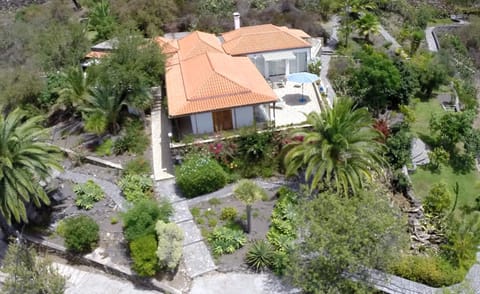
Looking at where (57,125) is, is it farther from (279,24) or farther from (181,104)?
(279,24)

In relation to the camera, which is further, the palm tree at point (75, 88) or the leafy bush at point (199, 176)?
the palm tree at point (75, 88)

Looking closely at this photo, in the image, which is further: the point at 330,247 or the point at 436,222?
the point at 436,222

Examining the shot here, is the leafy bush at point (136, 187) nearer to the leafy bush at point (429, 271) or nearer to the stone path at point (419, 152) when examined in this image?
the leafy bush at point (429, 271)

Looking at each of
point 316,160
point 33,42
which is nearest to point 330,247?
point 316,160

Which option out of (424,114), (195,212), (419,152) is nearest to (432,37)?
(424,114)

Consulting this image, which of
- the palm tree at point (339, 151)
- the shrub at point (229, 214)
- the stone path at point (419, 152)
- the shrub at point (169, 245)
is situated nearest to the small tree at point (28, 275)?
the shrub at point (169, 245)

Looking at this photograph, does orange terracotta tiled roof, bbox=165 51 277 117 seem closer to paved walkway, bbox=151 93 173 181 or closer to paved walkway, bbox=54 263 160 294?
paved walkway, bbox=151 93 173 181
